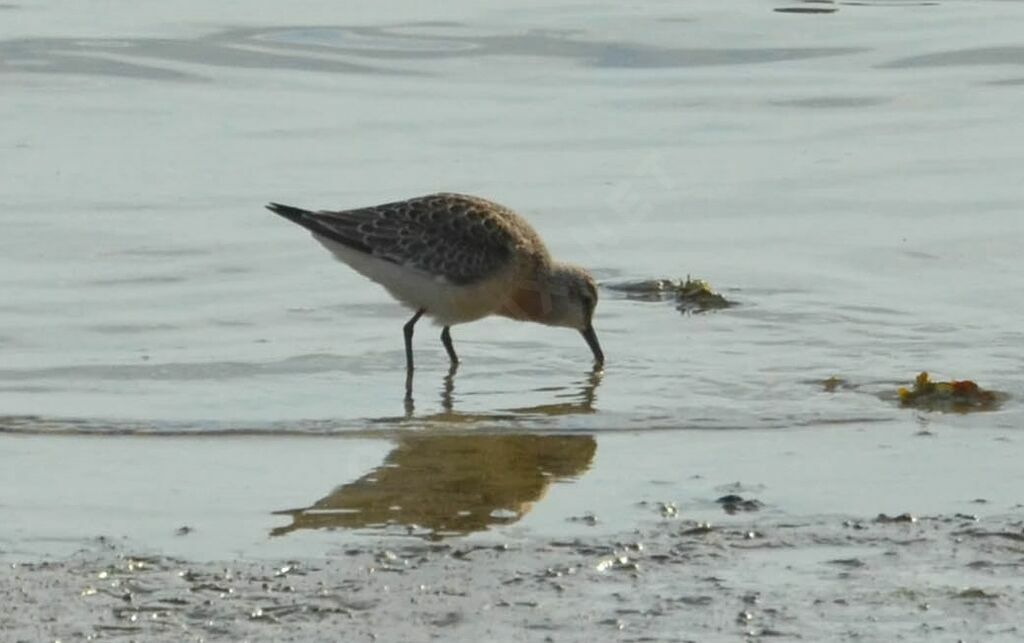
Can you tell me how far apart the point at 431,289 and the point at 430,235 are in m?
0.26

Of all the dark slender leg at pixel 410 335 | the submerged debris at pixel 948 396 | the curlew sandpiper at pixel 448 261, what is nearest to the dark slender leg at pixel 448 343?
the curlew sandpiper at pixel 448 261

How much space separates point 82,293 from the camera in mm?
10648

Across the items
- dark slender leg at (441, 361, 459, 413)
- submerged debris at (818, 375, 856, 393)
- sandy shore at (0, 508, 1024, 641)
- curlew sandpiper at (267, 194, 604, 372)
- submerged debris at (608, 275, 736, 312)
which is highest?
curlew sandpiper at (267, 194, 604, 372)

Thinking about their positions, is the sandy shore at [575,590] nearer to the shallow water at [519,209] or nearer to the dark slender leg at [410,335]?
the shallow water at [519,209]

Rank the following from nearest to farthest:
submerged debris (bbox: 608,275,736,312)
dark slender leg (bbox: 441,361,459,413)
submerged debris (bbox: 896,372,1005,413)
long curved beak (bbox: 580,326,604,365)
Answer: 1. submerged debris (bbox: 896,372,1005,413)
2. dark slender leg (bbox: 441,361,459,413)
3. long curved beak (bbox: 580,326,604,365)
4. submerged debris (bbox: 608,275,736,312)

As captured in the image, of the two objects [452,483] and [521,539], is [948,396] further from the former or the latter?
[521,539]

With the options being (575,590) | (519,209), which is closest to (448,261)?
(519,209)

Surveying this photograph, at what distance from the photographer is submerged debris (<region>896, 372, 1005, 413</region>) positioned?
27.8 feet

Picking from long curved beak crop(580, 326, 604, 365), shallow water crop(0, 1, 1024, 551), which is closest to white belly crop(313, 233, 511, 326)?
shallow water crop(0, 1, 1024, 551)

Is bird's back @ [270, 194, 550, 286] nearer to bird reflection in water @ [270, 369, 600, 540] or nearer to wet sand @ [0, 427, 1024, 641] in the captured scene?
bird reflection in water @ [270, 369, 600, 540]

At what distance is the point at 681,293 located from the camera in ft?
35.4

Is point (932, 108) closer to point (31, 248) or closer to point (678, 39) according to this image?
point (678, 39)

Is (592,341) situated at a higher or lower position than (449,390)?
higher

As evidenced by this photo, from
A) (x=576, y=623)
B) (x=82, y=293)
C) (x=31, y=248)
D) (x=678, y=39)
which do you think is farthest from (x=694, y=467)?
(x=678, y=39)
